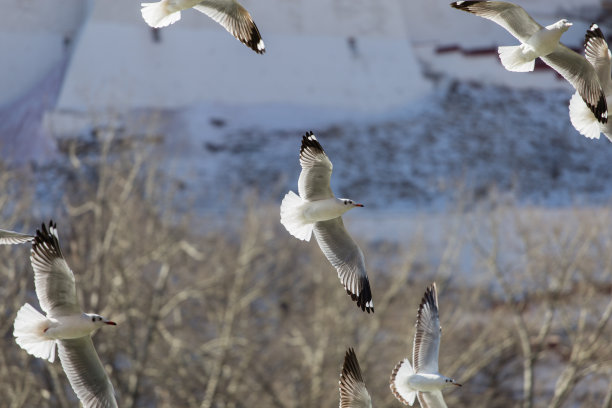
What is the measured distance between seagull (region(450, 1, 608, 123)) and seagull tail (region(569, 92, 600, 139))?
118 millimetres

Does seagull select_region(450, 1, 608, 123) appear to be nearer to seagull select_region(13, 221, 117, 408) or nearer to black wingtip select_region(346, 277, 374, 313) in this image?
black wingtip select_region(346, 277, 374, 313)

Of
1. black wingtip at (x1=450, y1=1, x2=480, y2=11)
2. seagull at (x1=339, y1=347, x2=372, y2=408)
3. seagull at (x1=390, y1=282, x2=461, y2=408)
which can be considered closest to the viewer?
black wingtip at (x1=450, y1=1, x2=480, y2=11)

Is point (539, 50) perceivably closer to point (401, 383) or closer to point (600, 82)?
point (600, 82)

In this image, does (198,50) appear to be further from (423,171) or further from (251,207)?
(251,207)

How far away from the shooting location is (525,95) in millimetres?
38156

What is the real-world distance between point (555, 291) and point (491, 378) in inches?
180

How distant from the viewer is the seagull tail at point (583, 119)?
5387 mm

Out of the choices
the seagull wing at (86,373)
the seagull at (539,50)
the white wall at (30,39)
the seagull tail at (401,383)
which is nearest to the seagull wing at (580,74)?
the seagull at (539,50)

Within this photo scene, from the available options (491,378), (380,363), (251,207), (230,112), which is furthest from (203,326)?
(230,112)

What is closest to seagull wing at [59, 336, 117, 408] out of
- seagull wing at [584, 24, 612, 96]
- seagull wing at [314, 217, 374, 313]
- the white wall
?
seagull wing at [314, 217, 374, 313]

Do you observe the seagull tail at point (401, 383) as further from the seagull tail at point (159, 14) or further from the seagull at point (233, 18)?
the seagull tail at point (159, 14)

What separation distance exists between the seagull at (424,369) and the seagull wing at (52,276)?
1.91m

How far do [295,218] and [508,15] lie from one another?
1.66 metres

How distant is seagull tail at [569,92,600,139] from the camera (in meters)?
5.39
